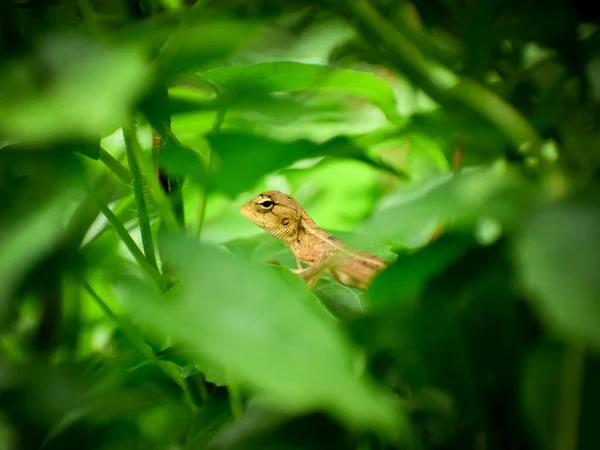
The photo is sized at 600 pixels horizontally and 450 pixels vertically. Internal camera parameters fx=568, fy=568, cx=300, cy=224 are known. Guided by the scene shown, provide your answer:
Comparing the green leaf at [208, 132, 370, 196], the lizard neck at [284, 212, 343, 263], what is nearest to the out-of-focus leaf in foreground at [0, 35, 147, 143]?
the green leaf at [208, 132, 370, 196]

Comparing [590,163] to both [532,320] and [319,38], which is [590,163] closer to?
[532,320]

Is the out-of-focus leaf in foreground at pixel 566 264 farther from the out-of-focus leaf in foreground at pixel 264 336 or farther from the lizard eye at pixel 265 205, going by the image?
the lizard eye at pixel 265 205

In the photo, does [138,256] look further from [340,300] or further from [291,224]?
[291,224]

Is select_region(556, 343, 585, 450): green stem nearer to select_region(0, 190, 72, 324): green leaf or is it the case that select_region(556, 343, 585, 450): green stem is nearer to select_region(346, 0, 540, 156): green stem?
select_region(346, 0, 540, 156): green stem

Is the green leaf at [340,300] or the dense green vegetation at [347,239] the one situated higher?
the dense green vegetation at [347,239]

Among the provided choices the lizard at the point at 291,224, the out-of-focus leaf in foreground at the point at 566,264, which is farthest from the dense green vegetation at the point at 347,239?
the lizard at the point at 291,224

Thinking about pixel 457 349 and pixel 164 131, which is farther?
pixel 164 131

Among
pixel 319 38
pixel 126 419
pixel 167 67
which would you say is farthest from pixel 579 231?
pixel 319 38
